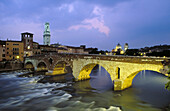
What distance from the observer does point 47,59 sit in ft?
139

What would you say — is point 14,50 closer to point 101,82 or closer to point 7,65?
point 7,65

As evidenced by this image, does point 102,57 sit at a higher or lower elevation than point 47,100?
higher

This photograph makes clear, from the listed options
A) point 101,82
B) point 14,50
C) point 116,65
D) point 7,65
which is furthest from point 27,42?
point 116,65

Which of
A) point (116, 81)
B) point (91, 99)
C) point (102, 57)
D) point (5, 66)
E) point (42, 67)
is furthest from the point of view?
point (42, 67)

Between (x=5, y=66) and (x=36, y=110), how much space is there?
39.4 meters

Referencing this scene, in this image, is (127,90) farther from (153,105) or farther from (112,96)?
(153,105)

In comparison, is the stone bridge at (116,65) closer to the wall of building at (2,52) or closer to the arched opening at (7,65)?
the arched opening at (7,65)

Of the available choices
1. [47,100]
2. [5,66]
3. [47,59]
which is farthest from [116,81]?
[5,66]

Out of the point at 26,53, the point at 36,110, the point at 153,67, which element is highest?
the point at 26,53

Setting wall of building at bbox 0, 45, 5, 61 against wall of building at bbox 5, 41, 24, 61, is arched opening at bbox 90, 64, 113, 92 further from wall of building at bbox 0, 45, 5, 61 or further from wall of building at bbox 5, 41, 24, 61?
wall of building at bbox 0, 45, 5, 61

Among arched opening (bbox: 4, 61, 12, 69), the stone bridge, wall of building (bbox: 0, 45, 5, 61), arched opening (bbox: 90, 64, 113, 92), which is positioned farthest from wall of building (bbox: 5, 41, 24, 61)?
arched opening (bbox: 90, 64, 113, 92)

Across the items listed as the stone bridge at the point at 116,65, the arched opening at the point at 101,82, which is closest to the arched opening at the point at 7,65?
the stone bridge at the point at 116,65

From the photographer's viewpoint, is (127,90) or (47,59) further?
(47,59)

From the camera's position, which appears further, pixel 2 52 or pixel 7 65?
pixel 2 52
